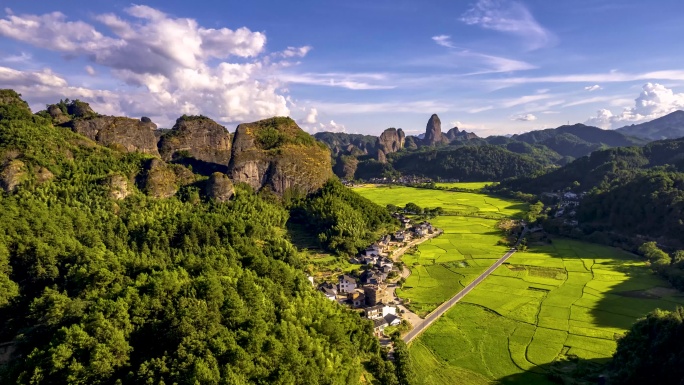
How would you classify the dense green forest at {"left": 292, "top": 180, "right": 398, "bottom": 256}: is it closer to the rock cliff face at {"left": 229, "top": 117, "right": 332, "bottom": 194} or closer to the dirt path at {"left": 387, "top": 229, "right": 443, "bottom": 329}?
the rock cliff face at {"left": 229, "top": 117, "right": 332, "bottom": 194}

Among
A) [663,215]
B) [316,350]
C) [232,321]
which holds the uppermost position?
[663,215]

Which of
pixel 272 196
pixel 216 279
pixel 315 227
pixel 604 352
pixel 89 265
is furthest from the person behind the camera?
pixel 272 196

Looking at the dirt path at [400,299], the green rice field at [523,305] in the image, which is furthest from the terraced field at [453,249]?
the dirt path at [400,299]

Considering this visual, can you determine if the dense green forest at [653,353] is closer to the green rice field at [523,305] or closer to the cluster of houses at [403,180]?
the green rice field at [523,305]

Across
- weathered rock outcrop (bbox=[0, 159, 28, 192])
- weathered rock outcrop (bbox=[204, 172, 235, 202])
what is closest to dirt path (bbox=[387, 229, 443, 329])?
weathered rock outcrop (bbox=[204, 172, 235, 202])

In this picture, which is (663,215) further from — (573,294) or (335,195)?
(335,195)

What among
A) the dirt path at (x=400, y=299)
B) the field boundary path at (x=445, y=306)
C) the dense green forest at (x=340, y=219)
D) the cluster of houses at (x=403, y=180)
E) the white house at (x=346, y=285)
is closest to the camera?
the field boundary path at (x=445, y=306)

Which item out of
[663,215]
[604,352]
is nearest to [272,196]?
[604,352]

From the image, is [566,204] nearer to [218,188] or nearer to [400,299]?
[400,299]
